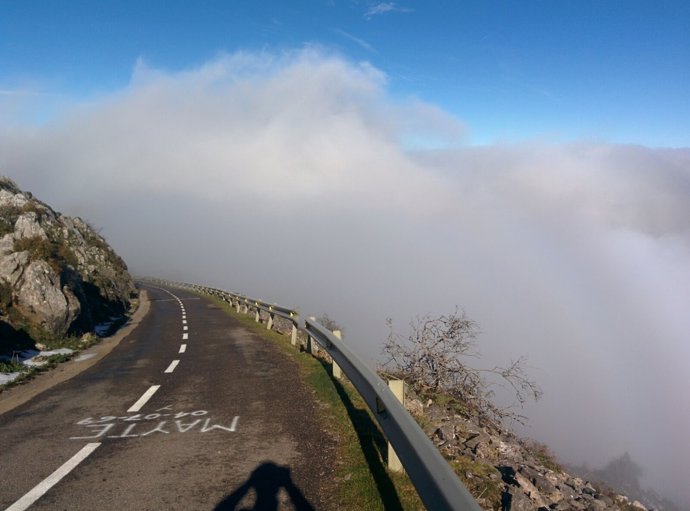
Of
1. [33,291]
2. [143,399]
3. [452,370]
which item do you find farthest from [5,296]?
[452,370]

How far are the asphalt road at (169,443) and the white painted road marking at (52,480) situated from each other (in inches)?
0.5

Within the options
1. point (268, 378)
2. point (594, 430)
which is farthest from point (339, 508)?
point (594, 430)

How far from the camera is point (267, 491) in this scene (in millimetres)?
3889

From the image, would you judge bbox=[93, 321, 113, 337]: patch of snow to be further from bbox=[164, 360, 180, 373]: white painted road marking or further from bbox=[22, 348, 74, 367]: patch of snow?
bbox=[164, 360, 180, 373]: white painted road marking

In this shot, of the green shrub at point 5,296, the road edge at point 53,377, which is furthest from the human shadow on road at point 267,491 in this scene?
the green shrub at point 5,296

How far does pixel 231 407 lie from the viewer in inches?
265

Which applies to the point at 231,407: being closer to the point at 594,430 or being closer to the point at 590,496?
the point at 590,496

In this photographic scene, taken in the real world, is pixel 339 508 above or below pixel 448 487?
below

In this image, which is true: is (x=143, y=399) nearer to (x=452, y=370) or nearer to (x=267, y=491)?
(x=267, y=491)

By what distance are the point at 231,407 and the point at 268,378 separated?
203 cm

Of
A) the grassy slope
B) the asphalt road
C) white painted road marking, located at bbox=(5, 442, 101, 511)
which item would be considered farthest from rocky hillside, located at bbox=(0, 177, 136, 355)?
the grassy slope

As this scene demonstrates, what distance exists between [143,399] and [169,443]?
242cm

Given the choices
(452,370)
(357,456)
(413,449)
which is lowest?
(357,456)

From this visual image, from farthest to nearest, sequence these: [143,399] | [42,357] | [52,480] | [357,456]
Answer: [42,357], [143,399], [357,456], [52,480]
